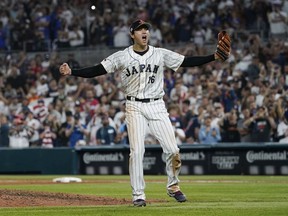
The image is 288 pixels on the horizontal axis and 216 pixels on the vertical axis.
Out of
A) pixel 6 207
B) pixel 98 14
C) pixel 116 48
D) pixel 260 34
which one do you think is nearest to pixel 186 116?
pixel 260 34

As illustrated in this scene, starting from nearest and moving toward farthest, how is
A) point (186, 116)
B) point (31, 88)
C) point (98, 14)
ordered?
point (186, 116) < point (31, 88) < point (98, 14)

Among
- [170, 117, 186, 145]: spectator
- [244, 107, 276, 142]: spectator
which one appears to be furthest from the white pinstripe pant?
[170, 117, 186, 145]: spectator

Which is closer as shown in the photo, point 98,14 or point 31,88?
point 31,88

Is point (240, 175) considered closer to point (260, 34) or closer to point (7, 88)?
point (260, 34)

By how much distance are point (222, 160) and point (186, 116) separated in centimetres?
171

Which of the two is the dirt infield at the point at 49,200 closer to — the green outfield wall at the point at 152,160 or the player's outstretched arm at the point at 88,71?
the player's outstretched arm at the point at 88,71

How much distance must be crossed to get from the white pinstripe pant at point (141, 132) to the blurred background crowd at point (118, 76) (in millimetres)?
10154

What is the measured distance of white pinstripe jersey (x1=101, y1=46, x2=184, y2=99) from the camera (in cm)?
1162

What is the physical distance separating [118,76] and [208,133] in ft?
16.4

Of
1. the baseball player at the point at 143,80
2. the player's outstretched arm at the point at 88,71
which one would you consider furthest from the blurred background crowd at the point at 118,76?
the player's outstretched arm at the point at 88,71

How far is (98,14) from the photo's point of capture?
30.2 meters

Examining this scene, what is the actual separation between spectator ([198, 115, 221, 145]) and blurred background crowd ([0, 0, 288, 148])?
0.03 m

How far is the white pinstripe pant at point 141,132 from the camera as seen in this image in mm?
11359

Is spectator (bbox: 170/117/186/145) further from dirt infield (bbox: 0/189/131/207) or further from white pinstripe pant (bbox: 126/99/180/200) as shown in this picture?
white pinstripe pant (bbox: 126/99/180/200)
